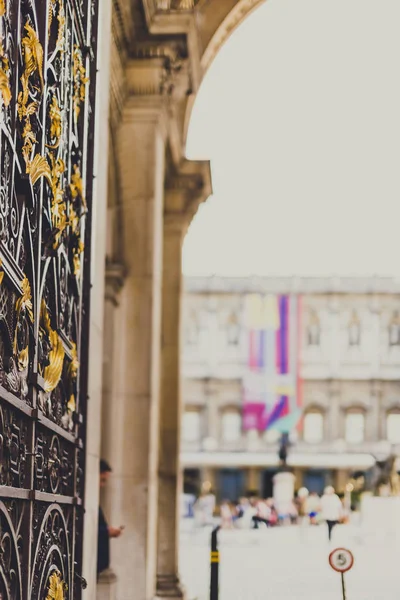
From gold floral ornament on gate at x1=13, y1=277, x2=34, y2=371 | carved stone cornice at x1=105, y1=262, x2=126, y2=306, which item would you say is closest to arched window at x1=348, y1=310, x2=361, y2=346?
carved stone cornice at x1=105, y1=262, x2=126, y2=306

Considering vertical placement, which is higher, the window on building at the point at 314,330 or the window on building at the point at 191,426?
the window on building at the point at 314,330

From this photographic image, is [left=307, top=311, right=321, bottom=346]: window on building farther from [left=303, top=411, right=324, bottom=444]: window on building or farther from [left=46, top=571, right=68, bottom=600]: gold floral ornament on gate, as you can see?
[left=46, top=571, right=68, bottom=600]: gold floral ornament on gate

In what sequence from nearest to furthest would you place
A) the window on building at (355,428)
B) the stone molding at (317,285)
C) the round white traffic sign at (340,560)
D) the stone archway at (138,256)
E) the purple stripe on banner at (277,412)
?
the round white traffic sign at (340,560)
the stone archway at (138,256)
the purple stripe on banner at (277,412)
the window on building at (355,428)
the stone molding at (317,285)

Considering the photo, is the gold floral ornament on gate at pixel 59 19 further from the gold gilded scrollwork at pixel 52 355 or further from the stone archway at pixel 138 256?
the stone archway at pixel 138 256

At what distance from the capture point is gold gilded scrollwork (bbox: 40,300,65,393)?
5938mm

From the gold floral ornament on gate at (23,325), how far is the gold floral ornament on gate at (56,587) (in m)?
1.34

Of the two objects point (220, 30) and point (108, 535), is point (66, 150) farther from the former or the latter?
point (220, 30)

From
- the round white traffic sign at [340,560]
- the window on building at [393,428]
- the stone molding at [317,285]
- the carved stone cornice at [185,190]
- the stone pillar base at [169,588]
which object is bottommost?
the stone pillar base at [169,588]

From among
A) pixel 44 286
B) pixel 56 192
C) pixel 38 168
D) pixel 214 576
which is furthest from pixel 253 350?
pixel 38 168

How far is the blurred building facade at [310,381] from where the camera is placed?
81688 mm

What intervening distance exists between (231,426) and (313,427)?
5528mm

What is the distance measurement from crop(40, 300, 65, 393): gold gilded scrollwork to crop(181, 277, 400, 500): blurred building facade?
75.0m

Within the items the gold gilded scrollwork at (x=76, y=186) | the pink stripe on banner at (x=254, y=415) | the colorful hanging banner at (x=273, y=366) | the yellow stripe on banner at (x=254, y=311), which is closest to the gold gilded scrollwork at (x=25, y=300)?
the gold gilded scrollwork at (x=76, y=186)

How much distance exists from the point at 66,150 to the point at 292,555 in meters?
24.7
